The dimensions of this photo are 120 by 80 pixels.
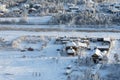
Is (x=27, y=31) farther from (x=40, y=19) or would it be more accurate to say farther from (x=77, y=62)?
(x=77, y=62)

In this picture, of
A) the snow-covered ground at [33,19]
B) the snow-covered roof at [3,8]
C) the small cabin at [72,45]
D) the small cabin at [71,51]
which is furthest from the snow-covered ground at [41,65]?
the snow-covered roof at [3,8]

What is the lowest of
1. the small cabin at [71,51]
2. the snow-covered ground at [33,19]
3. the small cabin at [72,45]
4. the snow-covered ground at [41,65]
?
the snow-covered ground at [41,65]

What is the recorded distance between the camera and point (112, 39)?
36.5ft

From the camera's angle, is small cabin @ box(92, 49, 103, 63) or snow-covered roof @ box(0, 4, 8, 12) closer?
small cabin @ box(92, 49, 103, 63)

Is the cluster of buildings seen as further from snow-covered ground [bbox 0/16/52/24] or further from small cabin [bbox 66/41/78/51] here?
snow-covered ground [bbox 0/16/52/24]

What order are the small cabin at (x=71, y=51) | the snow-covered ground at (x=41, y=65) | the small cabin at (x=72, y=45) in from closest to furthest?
the snow-covered ground at (x=41, y=65) → the small cabin at (x=71, y=51) → the small cabin at (x=72, y=45)

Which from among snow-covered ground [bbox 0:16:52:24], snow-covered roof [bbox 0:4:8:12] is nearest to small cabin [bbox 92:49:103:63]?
snow-covered ground [bbox 0:16:52:24]

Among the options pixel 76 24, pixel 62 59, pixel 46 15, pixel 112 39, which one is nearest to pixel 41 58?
pixel 62 59

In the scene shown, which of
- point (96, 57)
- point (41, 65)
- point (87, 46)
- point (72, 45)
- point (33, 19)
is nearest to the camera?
point (41, 65)

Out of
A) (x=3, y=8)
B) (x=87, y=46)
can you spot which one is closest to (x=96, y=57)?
(x=87, y=46)

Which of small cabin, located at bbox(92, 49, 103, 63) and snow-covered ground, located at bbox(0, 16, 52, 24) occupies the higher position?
small cabin, located at bbox(92, 49, 103, 63)

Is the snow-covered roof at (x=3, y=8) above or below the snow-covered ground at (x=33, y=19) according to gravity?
above

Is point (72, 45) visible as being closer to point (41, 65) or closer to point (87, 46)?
point (87, 46)

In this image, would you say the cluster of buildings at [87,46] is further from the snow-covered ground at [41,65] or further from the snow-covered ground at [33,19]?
the snow-covered ground at [33,19]
